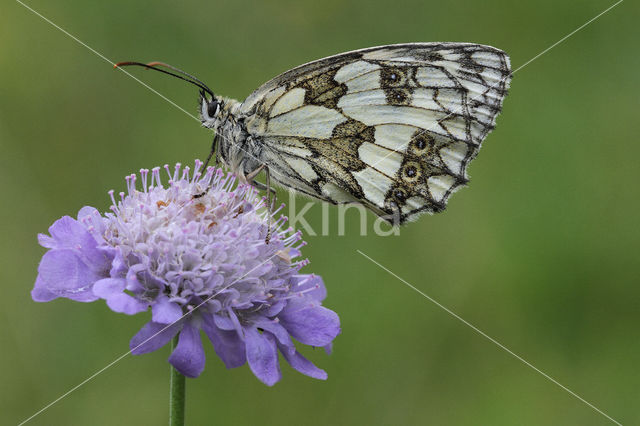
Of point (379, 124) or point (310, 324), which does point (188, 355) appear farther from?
point (379, 124)

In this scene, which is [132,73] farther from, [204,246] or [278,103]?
[204,246]

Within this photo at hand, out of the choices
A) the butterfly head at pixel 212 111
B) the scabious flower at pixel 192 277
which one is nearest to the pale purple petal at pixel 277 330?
the scabious flower at pixel 192 277

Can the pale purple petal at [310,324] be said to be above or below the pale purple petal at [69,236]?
below

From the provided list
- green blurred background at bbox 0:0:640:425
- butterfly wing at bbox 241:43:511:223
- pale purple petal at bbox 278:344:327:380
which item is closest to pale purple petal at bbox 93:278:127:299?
pale purple petal at bbox 278:344:327:380

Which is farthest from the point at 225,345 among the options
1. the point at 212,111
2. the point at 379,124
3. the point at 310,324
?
the point at 379,124

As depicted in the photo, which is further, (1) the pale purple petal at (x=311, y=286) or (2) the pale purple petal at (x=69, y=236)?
(1) the pale purple petal at (x=311, y=286)

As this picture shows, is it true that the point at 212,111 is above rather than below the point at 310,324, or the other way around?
above

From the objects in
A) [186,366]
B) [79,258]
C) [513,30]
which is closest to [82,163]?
[79,258]

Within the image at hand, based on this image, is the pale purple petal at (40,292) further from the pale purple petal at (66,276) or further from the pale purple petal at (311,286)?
the pale purple petal at (311,286)
